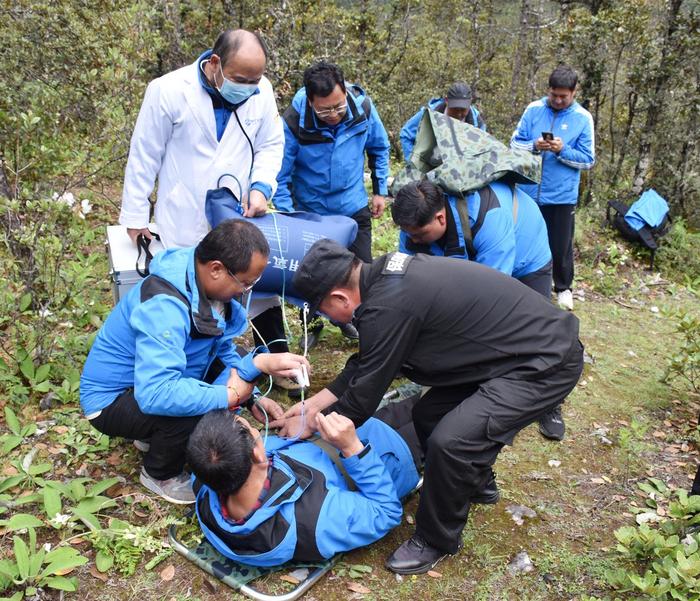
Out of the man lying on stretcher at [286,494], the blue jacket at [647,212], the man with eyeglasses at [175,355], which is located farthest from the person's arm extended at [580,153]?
the man lying on stretcher at [286,494]

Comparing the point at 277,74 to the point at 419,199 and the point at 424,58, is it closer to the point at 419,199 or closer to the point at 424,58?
the point at 419,199

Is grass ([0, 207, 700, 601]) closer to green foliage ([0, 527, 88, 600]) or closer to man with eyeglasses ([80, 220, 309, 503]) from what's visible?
green foliage ([0, 527, 88, 600])

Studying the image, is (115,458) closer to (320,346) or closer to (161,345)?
(161,345)

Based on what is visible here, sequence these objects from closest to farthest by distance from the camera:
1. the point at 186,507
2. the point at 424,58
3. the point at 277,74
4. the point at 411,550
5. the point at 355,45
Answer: the point at 411,550
the point at 186,507
the point at 277,74
the point at 355,45
the point at 424,58

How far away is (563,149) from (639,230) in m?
3.20

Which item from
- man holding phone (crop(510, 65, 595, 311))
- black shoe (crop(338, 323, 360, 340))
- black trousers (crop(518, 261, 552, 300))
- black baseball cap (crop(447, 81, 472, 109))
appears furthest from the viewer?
man holding phone (crop(510, 65, 595, 311))

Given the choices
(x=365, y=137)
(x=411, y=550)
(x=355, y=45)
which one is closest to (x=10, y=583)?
(x=411, y=550)

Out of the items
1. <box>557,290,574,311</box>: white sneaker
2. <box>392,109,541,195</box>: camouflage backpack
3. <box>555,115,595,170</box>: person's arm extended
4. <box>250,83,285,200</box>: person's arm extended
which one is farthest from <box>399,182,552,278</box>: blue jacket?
<box>557,290,574,311</box>: white sneaker

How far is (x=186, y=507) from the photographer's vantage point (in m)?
3.19

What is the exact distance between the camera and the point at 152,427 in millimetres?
3064

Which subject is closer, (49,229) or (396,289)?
(396,289)

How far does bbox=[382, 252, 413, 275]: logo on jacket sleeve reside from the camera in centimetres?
259

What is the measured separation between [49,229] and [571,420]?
12.7 ft

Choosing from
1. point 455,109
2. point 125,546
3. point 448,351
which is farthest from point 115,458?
point 455,109
